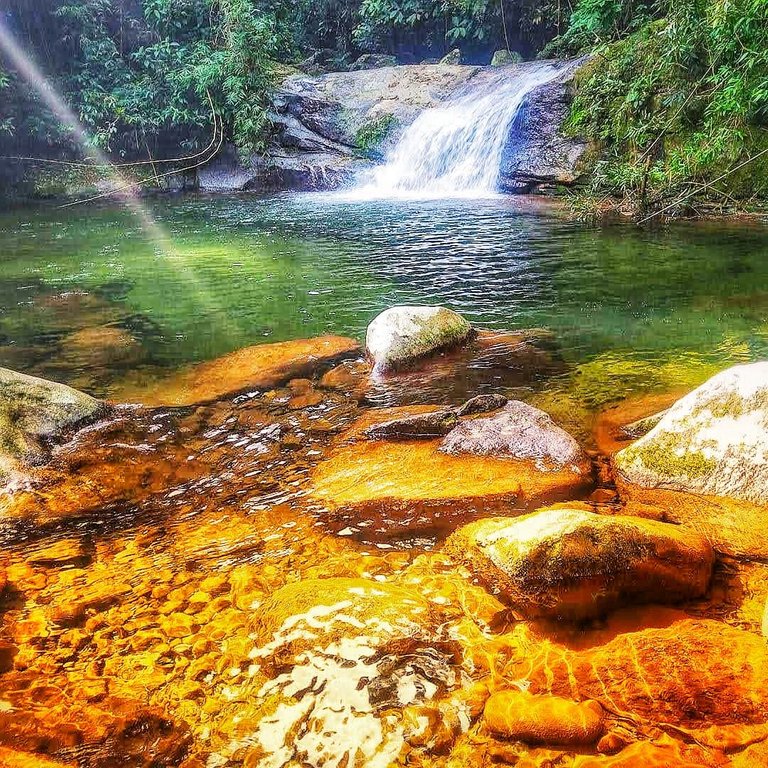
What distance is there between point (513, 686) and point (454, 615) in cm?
37

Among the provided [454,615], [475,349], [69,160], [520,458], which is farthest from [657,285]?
[69,160]

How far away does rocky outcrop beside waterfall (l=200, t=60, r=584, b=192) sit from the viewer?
19.4m

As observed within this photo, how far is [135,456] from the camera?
3.64 metres

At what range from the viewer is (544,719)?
1.76 metres

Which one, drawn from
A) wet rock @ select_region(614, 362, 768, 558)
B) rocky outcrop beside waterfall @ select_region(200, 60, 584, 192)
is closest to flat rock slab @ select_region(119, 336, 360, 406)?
wet rock @ select_region(614, 362, 768, 558)

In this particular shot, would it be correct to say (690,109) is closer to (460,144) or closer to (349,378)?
(460,144)

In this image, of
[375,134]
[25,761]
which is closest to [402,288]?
[25,761]

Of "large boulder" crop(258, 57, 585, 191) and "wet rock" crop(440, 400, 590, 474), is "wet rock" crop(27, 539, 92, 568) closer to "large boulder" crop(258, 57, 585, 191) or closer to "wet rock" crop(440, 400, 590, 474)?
"wet rock" crop(440, 400, 590, 474)

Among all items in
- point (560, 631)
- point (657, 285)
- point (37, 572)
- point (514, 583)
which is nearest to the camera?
point (560, 631)

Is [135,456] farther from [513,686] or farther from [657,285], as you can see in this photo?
[657,285]

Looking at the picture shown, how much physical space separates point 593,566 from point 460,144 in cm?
1594

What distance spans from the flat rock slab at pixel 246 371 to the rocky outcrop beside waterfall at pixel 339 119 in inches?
587

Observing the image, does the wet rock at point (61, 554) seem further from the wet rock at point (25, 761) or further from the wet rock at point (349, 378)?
the wet rock at point (349, 378)

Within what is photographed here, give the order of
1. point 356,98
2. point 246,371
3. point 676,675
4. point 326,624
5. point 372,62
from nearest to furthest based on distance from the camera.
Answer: point 676,675 < point 326,624 < point 246,371 < point 356,98 < point 372,62
